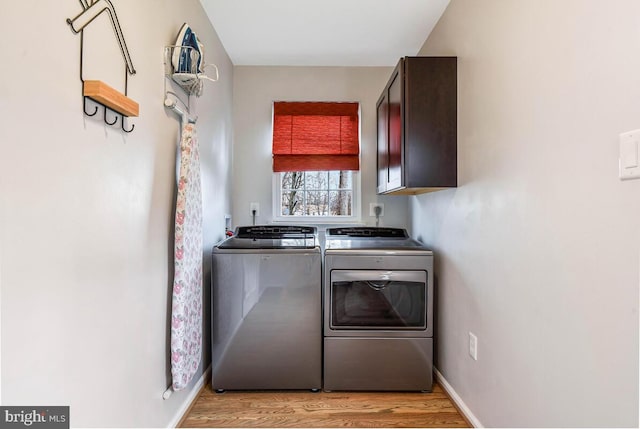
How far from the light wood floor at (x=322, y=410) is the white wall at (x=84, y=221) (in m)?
0.32

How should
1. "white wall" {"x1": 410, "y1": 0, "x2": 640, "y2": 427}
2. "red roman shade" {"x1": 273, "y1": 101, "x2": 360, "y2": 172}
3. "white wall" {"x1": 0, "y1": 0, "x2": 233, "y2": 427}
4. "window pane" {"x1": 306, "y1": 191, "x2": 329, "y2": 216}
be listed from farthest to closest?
"window pane" {"x1": 306, "y1": 191, "x2": 329, "y2": 216} → "red roman shade" {"x1": 273, "y1": 101, "x2": 360, "y2": 172} → "white wall" {"x1": 410, "y1": 0, "x2": 640, "y2": 427} → "white wall" {"x1": 0, "y1": 0, "x2": 233, "y2": 427}

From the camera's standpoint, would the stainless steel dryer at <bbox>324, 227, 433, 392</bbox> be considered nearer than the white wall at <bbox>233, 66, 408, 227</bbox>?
Yes

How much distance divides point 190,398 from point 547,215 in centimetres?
199

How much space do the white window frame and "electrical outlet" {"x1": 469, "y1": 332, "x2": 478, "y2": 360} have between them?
143 centimetres

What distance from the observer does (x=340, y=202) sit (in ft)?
9.82

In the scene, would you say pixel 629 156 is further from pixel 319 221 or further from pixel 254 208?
pixel 254 208

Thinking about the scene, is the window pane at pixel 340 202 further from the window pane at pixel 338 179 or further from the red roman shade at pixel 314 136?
the red roman shade at pixel 314 136

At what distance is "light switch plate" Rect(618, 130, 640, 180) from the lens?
0.82 m

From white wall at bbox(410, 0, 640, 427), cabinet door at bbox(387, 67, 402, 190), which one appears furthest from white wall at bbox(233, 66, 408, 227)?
white wall at bbox(410, 0, 640, 427)

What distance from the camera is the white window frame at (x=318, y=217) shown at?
2.94m

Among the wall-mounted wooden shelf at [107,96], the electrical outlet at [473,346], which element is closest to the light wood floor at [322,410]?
the electrical outlet at [473,346]

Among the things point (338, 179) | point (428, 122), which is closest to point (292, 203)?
point (338, 179)

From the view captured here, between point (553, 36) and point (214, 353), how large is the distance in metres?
2.21

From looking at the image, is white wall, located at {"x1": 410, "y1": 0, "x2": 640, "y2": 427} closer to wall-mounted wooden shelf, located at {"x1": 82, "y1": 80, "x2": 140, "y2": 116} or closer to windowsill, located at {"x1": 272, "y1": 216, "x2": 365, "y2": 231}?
windowsill, located at {"x1": 272, "y1": 216, "x2": 365, "y2": 231}
